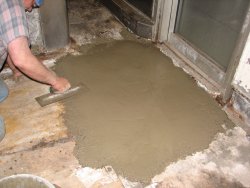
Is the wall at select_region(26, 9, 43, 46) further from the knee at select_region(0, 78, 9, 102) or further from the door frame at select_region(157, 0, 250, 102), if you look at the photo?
the door frame at select_region(157, 0, 250, 102)

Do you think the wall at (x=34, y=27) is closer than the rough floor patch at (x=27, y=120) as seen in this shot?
No

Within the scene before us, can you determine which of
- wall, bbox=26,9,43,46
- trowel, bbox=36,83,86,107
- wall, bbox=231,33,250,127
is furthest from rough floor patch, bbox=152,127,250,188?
wall, bbox=26,9,43,46

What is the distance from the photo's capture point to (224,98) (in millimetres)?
2627

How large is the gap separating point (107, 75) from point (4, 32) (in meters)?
1.24

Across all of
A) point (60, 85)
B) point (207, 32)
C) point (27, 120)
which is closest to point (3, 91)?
point (27, 120)

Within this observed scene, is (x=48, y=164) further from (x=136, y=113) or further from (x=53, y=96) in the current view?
(x=136, y=113)

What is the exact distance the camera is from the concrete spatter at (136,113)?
2150 millimetres

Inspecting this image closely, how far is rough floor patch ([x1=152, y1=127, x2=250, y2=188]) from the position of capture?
200 cm

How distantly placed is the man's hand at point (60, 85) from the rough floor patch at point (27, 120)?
14 centimetres

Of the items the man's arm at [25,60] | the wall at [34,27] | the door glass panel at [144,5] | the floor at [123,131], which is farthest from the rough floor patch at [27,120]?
the door glass panel at [144,5]

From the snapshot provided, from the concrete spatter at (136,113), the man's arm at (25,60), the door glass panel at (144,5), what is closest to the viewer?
the man's arm at (25,60)

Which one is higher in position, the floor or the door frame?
the door frame

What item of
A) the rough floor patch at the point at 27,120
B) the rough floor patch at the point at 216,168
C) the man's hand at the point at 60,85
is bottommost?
the rough floor patch at the point at 216,168

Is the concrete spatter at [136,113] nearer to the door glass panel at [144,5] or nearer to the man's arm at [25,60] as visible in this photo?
the man's arm at [25,60]
